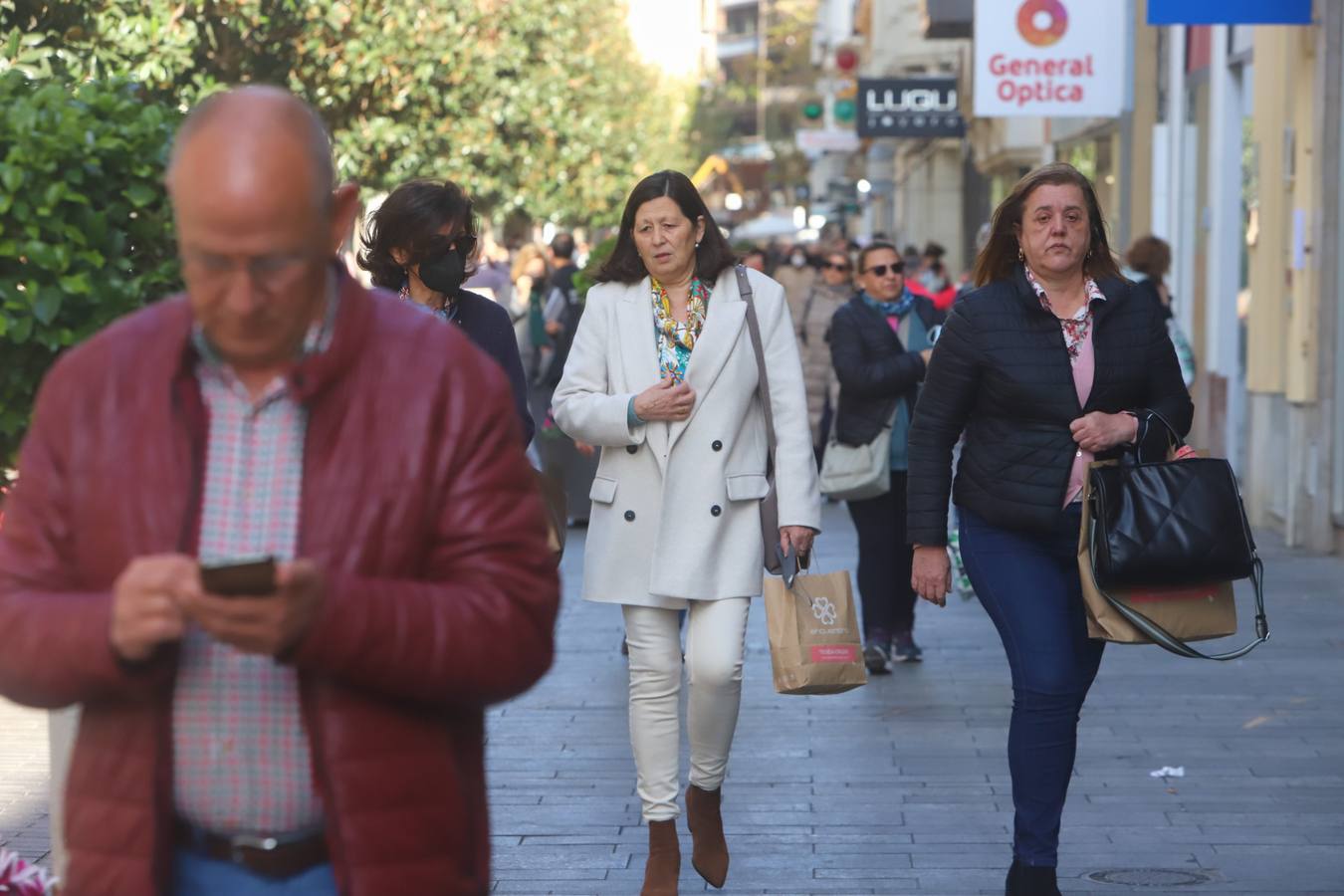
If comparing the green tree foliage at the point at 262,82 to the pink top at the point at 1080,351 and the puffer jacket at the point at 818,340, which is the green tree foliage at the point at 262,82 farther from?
the puffer jacket at the point at 818,340

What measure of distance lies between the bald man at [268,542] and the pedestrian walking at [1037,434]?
2954mm

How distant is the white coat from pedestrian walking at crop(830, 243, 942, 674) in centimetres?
334

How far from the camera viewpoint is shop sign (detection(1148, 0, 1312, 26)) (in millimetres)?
12453

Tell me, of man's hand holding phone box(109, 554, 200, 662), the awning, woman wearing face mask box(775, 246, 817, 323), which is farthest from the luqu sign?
man's hand holding phone box(109, 554, 200, 662)

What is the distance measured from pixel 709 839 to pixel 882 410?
3839 millimetres

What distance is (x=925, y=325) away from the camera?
31.6ft

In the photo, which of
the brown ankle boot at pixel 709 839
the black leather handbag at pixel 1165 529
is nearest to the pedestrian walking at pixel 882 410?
the brown ankle boot at pixel 709 839

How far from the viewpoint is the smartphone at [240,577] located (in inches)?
85.1

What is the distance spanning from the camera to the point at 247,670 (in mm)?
2445

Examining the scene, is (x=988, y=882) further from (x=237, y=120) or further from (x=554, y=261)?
(x=554, y=261)

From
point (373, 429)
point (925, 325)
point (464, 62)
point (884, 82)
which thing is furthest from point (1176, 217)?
point (373, 429)

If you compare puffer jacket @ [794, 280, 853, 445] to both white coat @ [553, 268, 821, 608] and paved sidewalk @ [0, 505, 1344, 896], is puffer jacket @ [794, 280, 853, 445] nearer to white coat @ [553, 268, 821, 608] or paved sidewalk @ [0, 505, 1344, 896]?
paved sidewalk @ [0, 505, 1344, 896]

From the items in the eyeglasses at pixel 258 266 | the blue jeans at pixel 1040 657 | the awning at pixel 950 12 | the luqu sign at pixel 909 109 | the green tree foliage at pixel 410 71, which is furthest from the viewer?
the luqu sign at pixel 909 109

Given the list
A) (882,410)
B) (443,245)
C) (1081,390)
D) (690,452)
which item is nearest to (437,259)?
(443,245)
